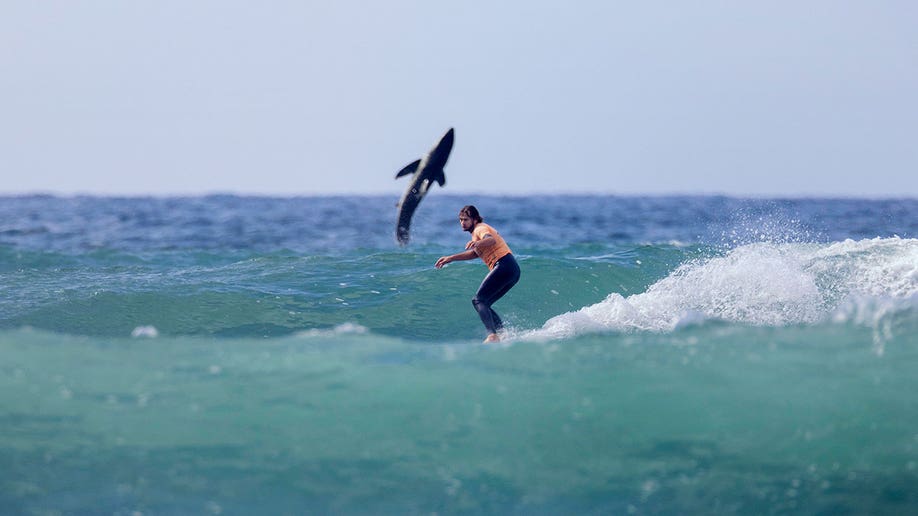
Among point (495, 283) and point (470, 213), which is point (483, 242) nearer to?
point (470, 213)

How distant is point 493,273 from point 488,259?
226 mm

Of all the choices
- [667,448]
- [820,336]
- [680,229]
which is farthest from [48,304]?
[680,229]

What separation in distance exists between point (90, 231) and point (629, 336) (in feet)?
74.3

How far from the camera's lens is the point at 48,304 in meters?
→ 14.9

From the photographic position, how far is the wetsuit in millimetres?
11875

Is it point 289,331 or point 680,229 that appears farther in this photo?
point 680,229

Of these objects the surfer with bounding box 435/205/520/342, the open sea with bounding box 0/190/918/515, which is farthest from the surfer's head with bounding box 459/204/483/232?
the open sea with bounding box 0/190/918/515

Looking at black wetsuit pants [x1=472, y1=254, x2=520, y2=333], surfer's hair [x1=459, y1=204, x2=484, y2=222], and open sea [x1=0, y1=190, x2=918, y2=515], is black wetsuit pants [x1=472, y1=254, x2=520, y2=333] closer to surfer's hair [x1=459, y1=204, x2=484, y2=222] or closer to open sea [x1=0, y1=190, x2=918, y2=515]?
open sea [x1=0, y1=190, x2=918, y2=515]

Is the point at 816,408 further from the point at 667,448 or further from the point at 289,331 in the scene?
the point at 289,331

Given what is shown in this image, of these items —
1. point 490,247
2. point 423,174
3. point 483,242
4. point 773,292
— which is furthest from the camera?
point 773,292

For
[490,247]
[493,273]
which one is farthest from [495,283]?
[490,247]

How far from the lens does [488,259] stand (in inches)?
475

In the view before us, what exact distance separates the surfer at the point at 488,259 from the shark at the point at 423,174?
0.62m

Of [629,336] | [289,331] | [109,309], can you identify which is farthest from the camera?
[109,309]
